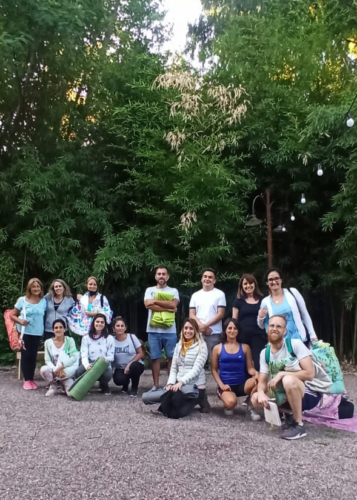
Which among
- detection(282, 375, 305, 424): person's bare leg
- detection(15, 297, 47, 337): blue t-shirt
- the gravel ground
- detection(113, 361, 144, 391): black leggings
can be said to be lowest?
the gravel ground

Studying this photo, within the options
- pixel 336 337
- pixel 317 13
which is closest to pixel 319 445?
pixel 336 337

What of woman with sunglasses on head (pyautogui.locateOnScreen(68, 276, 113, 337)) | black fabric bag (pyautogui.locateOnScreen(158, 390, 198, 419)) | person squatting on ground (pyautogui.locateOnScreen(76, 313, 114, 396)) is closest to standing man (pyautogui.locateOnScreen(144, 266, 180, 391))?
person squatting on ground (pyautogui.locateOnScreen(76, 313, 114, 396))

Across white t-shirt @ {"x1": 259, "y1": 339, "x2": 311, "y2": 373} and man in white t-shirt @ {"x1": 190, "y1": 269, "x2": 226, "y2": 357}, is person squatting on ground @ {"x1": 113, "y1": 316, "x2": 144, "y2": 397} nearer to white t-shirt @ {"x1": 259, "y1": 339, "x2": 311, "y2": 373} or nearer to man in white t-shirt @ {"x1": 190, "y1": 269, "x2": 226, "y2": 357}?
man in white t-shirt @ {"x1": 190, "y1": 269, "x2": 226, "y2": 357}

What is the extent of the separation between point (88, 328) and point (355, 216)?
3676mm

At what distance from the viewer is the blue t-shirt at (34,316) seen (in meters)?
5.23

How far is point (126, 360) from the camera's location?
4.95 meters

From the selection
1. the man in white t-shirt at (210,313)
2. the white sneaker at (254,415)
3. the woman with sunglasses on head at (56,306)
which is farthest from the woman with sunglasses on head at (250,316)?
the woman with sunglasses on head at (56,306)

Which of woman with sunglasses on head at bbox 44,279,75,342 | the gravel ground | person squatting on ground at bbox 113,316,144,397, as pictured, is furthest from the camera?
woman with sunglasses on head at bbox 44,279,75,342

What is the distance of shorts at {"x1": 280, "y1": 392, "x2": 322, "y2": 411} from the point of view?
3.47 metres

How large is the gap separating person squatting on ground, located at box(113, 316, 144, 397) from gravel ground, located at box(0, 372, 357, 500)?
702 mm

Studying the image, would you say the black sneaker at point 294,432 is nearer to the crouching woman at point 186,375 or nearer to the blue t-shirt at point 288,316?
the blue t-shirt at point 288,316

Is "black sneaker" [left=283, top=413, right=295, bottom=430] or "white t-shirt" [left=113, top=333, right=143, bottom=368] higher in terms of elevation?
"white t-shirt" [left=113, top=333, right=143, bottom=368]

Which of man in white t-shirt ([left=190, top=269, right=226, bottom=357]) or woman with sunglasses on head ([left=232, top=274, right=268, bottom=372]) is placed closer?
woman with sunglasses on head ([left=232, top=274, right=268, bottom=372])

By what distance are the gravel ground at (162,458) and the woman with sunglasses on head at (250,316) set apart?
1.79ft
